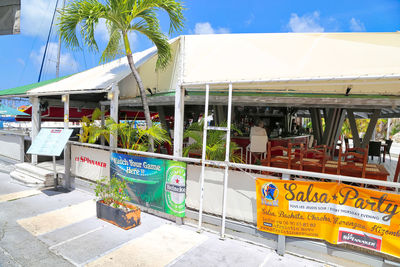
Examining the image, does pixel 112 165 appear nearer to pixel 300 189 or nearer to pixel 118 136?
pixel 118 136

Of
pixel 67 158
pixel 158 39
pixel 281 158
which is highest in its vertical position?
pixel 158 39

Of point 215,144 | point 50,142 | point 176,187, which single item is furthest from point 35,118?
point 215,144

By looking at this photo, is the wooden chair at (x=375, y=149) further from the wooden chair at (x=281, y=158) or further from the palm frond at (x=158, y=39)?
the palm frond at (x=158, y=39)

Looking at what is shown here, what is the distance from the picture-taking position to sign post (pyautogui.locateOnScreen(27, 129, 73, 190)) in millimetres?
6573

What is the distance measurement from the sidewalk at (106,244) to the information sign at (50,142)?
1542 millimetres

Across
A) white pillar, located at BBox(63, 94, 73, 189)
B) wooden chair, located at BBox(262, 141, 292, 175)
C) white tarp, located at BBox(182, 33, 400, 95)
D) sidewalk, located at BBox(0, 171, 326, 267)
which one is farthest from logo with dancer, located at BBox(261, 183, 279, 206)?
white pillar, located at BBox(63, 94, 73, 189)

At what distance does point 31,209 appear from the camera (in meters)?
5.76

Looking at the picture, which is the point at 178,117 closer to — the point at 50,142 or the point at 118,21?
the point at 118,21

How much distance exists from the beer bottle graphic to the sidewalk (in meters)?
0.37

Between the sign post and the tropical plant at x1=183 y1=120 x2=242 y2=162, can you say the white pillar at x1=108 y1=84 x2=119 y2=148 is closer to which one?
the sign post

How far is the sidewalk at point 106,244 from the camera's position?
12.4 ft

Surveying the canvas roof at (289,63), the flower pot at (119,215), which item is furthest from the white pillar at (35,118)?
the flower pot at (119,215)

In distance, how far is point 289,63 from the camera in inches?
170

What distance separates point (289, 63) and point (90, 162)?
5.79 m
